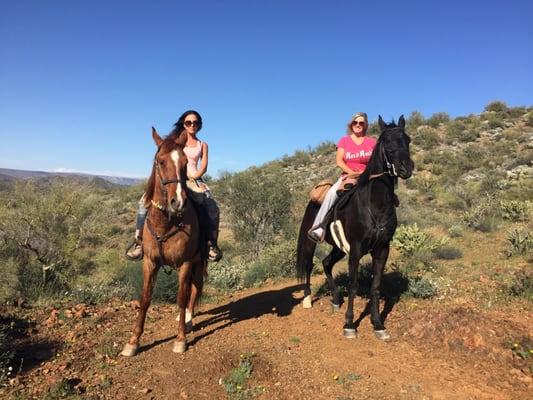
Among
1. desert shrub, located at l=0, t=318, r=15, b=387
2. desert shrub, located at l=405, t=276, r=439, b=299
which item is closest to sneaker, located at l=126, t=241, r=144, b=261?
desert shrub, located at l=0, t=318, r=15, b=387

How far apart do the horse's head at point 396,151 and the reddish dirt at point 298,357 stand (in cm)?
227

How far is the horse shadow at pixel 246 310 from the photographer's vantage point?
634cm

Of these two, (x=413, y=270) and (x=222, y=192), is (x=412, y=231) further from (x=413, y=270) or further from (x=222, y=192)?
(x=222, y=192)

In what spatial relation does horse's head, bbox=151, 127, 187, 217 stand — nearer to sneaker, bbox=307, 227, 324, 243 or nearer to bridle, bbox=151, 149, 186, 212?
bridle, bbox=151, 149, 186, 212

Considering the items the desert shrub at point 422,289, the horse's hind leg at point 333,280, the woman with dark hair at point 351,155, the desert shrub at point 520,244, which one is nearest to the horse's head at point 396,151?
the woman with dark hair at point 351,155

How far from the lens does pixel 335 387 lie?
14.3ft

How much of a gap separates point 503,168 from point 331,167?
433 inches

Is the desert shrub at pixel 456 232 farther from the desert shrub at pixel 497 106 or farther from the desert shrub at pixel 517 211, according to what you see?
the desert shrub at pixel 497 106

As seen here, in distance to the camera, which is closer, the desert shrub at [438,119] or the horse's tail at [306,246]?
the horse's tail at [306,246]

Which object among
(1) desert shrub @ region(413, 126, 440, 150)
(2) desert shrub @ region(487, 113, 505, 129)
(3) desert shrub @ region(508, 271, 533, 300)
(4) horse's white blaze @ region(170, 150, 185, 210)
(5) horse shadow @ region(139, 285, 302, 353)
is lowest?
(5) horse shadow @ region(139, 285, 302, 353)

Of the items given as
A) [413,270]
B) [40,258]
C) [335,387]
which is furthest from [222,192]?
[335,387]

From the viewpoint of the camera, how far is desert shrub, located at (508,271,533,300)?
6387 millimetres

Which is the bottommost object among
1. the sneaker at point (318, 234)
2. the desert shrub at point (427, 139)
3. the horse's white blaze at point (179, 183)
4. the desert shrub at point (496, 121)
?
the sneaker at point (318, 234)

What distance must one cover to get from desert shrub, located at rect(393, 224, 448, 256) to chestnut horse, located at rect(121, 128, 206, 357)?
642 centimetres
